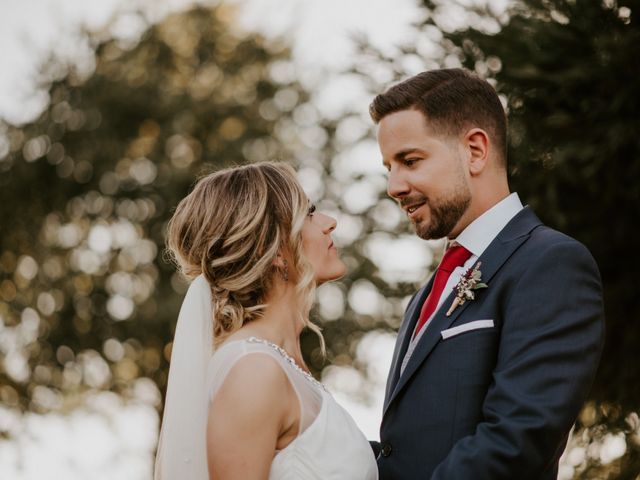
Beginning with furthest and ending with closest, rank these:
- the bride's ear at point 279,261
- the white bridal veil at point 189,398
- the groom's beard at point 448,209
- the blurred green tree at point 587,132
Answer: the blurred green tree at point 587,132
the bride's ear at point 279,261
the groom's beard at point 448,209
the white bridal veil at point 189,398

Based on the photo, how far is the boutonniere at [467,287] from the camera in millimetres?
3439

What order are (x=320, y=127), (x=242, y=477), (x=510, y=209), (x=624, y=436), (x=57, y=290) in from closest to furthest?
1. (x=242, y=477)
2. (x=510, y=209)
3. (x=624, y=436)
4. (x=320, y=127)
5. (x=57, y=290)

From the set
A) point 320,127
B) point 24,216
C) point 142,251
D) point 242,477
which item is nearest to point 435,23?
point 242,477

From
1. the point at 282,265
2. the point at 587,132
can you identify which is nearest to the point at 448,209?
the point at 282,265

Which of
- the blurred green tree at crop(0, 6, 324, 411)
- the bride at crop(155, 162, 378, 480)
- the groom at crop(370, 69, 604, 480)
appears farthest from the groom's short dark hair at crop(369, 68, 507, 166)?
the blurred green tree at crop(0, 6, 324, 411)

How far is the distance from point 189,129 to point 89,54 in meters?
2.52

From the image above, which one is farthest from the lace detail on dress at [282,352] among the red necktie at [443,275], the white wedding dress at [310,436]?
the red necktie at [443,275]

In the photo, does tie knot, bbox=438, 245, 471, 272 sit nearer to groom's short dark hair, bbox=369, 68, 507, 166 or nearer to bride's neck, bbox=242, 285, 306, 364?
groom's short dark hair, bbox=369, 68, 507, 166

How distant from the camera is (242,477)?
10.8 ft

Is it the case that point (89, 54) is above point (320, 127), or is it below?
above

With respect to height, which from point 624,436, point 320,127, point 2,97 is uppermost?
point 2,97

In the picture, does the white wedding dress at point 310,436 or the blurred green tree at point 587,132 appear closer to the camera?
the white wedding dress at point 310,436

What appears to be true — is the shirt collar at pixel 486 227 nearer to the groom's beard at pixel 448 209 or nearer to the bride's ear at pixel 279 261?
the groom's beard at pixel 448 209

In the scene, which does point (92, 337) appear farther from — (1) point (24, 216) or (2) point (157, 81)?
(2) point (157, 81)
